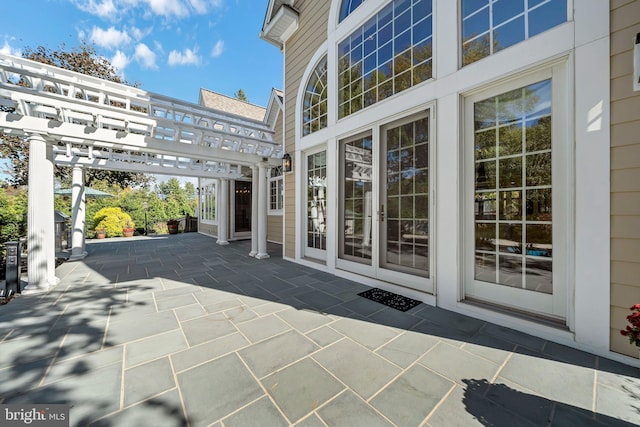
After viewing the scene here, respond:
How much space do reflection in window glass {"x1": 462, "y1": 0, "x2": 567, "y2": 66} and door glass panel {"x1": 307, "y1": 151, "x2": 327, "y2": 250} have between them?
282cm

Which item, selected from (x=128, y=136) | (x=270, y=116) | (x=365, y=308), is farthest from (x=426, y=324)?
(x=270, y=116)

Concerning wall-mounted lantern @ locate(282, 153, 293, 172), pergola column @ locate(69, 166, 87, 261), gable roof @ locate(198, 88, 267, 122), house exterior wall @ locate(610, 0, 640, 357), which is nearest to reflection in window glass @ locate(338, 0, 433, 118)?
house exterior wall @ locate(610, 0, 640, 357)

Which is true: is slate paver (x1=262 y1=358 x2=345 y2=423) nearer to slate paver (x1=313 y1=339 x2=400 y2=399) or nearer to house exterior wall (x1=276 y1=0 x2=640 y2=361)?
slate paver (x1=313 y1=339 x2=400 y2=399)

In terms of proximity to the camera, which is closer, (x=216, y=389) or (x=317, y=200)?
(x=216, y=389)

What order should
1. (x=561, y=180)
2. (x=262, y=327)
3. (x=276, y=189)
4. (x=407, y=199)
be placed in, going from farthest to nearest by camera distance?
1. (x=276, y=189)
2. (x=407, y=199)
3. (x=262, y=327)
4. (x=561, y=180)

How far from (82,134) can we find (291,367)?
15.7 ft

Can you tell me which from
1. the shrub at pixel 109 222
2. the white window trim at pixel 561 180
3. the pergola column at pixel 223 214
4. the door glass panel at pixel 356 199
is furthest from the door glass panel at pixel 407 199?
the shrub at pixel 109 222

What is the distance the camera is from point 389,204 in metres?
3.67

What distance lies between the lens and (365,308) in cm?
294

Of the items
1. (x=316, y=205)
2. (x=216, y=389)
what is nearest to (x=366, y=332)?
(x=216, y=389)

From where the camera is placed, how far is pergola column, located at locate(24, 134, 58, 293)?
354 cm

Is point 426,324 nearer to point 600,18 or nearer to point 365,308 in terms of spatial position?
point 365,308

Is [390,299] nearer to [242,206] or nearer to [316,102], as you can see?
→ [316,102]
